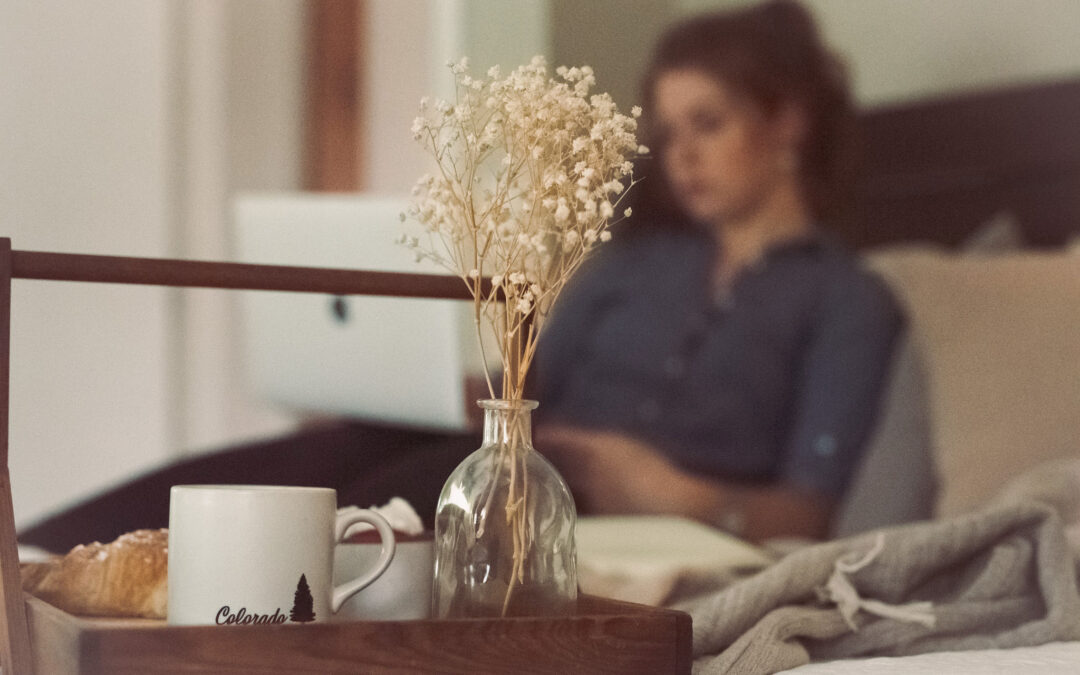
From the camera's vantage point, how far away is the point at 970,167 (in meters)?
2.16

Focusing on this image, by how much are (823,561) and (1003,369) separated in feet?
2.86

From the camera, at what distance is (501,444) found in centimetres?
68

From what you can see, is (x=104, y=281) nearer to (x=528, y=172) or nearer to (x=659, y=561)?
(x=528, y=172)

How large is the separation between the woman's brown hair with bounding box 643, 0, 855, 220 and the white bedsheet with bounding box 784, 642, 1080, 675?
1634 millimetres

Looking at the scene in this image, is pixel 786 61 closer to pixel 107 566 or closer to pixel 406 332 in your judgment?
pixel 406 332

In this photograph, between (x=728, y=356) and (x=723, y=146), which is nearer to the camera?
(x=728, y=356)

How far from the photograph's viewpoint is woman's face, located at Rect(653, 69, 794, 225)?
7.84 feet

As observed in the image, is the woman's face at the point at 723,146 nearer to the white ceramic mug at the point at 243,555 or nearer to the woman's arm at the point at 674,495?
the woman's arm at the point at 674,495

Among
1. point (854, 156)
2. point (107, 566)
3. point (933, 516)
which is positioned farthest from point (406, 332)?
point (854, 156)

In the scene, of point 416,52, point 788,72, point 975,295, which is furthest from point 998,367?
point 416,52

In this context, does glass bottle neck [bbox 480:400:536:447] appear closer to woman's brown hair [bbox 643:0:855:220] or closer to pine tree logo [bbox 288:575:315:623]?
pine tree logo [bbox 288:575:315:623]

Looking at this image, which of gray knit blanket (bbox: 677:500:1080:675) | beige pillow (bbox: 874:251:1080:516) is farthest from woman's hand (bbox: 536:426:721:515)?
gray knit blanket (bbox: 677:500:1080:675)

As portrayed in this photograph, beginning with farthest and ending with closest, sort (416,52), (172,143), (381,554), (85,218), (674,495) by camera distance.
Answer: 1. (416,52)
2. (172,143)
3. (85,218)
4. (674,495)
5. (381,554)

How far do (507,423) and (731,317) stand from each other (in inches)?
64.1
